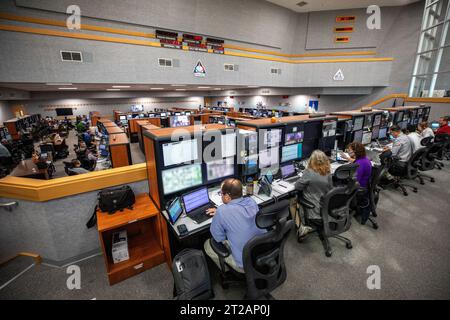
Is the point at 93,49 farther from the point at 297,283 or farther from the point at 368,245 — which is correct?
the point at 368,245

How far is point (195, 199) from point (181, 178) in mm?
285

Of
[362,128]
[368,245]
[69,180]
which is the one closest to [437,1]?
[362,128]

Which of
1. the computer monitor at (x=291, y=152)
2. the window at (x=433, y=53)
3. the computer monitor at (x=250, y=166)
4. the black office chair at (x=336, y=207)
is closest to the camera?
the black office chair at (x=336, y=207)

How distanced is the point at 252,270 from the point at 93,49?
654 centimetres

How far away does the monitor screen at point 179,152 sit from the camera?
2.00 meters

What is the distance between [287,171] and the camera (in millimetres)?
3002

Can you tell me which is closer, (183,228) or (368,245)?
(183,228)

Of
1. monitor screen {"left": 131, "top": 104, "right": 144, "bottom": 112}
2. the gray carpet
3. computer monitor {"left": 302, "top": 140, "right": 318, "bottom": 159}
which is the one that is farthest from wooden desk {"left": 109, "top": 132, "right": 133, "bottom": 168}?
monitor screen {"left": 131, "top": 104, "right": 144, "bottom": 112}

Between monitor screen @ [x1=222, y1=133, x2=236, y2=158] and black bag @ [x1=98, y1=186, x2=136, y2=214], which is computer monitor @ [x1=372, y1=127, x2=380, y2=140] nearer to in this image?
monitor screen @ [x1=222, y1=133, x2=236, y2=158]

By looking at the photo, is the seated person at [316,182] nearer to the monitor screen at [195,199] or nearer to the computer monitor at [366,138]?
the monitor screen at [195,199]

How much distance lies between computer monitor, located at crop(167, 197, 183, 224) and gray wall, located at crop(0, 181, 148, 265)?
37.2 inches

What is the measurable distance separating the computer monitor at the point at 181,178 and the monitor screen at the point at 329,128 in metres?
2.49

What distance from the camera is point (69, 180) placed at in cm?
201

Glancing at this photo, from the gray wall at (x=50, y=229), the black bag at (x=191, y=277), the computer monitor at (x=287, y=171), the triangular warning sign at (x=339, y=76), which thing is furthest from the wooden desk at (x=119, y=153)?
the triangular warning sign at (x=339, y=76)
